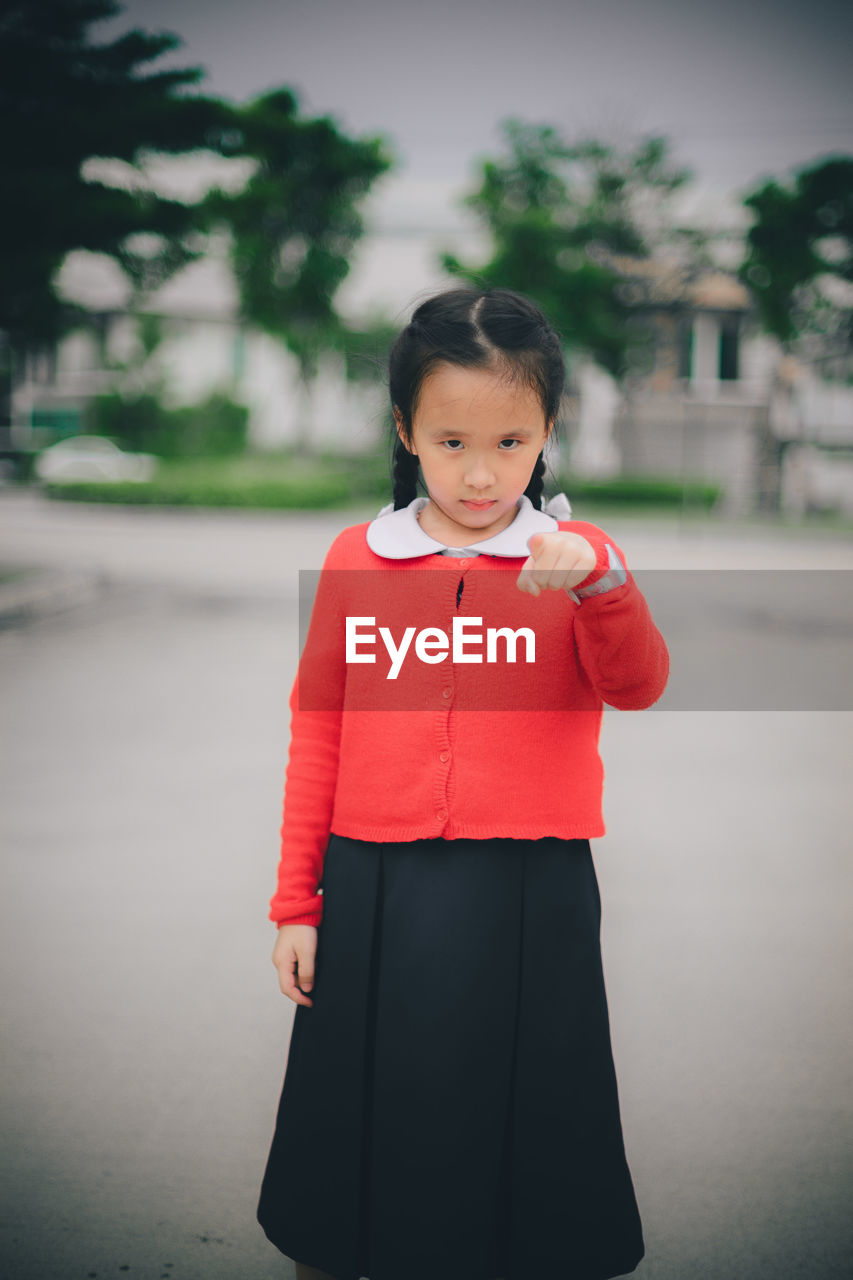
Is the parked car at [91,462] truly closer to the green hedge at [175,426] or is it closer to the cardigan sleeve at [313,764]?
the green hedge at [175,426]

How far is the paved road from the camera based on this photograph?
1.98 m

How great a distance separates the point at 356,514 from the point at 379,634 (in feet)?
71.2

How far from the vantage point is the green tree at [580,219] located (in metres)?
24.9

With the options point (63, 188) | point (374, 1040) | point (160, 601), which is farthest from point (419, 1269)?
point (63, 188)

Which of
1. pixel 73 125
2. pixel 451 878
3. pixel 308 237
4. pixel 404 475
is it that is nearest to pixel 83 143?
pixel 73 125

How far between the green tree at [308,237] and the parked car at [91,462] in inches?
204

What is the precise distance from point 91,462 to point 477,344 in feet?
100

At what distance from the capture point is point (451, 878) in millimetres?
1492

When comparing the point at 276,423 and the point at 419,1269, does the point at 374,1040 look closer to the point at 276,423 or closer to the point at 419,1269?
the point at 419,1269

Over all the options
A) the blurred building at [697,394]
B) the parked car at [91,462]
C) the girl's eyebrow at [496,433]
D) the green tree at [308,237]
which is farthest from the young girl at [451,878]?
the parked car at [91,462]

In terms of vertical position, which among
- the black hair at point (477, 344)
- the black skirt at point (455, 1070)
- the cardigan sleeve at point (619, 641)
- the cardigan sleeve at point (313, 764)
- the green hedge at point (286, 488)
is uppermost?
the green hedge at point (286, 488)

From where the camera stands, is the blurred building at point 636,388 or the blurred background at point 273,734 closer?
the blurred background at point 273,734

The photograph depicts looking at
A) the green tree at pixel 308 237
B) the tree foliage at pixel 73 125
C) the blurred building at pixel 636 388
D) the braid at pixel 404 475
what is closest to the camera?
the braid at pixel 404 475

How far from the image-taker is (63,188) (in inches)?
424
